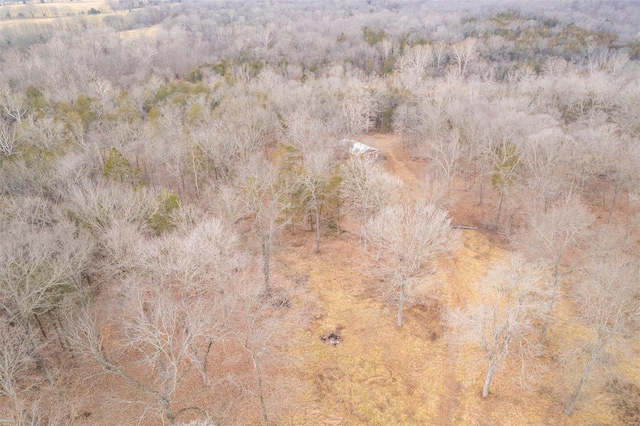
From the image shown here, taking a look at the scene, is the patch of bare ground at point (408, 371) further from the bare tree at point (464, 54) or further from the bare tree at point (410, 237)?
the bare tree at point (464, 54)

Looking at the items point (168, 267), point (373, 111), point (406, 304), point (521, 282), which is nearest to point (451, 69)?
point (373, 111)

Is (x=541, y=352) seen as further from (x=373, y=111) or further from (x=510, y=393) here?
(x=373, y=111)

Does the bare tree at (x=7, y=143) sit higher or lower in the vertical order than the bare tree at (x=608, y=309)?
higher

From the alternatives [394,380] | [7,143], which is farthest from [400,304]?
[7,143]

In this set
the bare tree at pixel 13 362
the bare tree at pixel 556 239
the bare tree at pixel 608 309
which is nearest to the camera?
the bare tree at pixel 13 362

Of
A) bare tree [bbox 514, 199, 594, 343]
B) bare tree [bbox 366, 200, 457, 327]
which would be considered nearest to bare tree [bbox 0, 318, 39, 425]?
bare tree [bbox 366, 200, 457, 327]

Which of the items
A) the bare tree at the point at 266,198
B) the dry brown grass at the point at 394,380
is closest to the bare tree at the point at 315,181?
the bare tree at the point at 266,198
